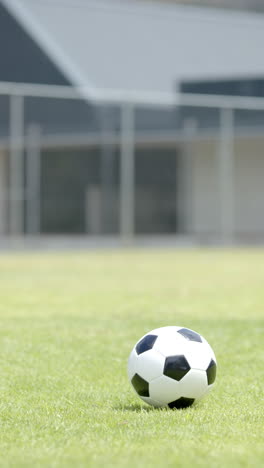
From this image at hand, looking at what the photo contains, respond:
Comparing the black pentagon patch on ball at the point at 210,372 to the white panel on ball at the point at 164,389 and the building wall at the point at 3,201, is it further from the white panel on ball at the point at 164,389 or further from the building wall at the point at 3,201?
the building wall at the point at 3,201

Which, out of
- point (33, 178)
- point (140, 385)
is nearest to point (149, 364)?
point (140, 385)

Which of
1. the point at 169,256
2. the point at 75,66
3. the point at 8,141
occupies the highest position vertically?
the point at 75,66

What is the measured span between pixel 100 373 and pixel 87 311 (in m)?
3.27

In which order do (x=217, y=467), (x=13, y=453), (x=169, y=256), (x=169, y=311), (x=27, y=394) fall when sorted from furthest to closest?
(x=169, y=256)
(x=169, y=311)
(x=27, y=394)
(x=13, y=453)
(x=217, y=467)

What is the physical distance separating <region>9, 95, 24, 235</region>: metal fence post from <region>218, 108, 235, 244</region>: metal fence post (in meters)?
5.02

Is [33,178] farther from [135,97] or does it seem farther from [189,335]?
[189,335]

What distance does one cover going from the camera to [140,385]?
3.88 m

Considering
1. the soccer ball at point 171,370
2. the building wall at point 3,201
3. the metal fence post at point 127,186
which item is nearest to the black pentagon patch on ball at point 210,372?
the soccer ball at point 171,370

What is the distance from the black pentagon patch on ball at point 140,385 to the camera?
386 centimetres

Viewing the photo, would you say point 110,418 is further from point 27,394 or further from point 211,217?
point 211,217

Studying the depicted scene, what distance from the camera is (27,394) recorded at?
4.42 metres

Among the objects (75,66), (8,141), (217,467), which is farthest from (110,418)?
(75,66)

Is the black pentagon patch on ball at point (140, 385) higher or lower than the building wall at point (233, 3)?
lower

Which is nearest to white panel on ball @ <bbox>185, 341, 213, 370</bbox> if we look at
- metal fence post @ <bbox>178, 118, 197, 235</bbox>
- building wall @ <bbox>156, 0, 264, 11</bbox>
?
metal fence post @ <bbox>178, 118, 197, 235</bbox>
